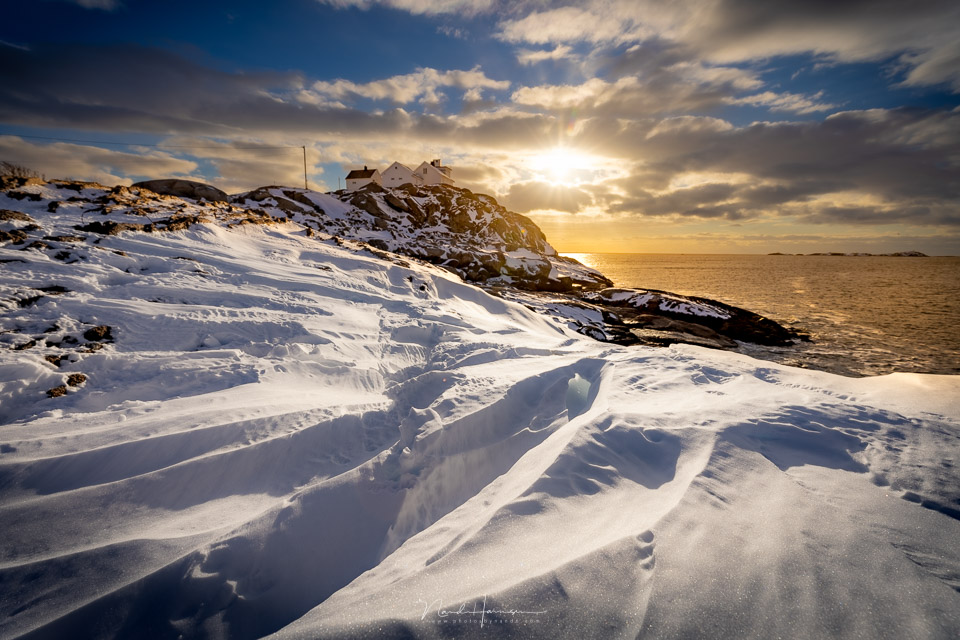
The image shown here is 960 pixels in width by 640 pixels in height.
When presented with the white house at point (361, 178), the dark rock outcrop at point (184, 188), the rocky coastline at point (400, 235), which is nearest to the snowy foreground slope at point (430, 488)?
the rocky coastline at point (400, 235)

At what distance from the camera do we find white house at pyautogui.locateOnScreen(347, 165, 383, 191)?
239 ft

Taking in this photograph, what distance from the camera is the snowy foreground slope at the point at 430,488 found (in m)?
2.28

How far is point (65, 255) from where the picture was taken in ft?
23.4

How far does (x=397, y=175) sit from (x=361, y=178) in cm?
779

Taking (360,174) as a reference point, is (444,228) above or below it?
below

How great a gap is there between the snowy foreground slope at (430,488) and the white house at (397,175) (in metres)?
76.0

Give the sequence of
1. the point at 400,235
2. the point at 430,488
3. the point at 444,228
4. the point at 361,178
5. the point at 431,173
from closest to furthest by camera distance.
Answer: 1. the point at 430,488
2. the point at 400,235
3. the point at 444,228
4. the point at 361,178
5. the point at 431,173

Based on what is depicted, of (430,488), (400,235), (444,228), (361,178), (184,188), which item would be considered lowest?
(430,488)

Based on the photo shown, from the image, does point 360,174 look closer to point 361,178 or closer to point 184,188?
point 361,178

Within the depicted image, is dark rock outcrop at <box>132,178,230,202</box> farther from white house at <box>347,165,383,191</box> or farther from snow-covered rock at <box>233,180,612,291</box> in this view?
white house at <box>347,165,383,191</box>

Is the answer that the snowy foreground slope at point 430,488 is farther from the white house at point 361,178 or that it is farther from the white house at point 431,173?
the white house at point 431,173

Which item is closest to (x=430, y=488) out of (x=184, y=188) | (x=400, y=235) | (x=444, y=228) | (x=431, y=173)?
(x=184, y=188)

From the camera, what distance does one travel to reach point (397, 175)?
76062 millimetres

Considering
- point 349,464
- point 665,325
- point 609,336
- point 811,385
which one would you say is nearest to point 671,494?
point 349,464
